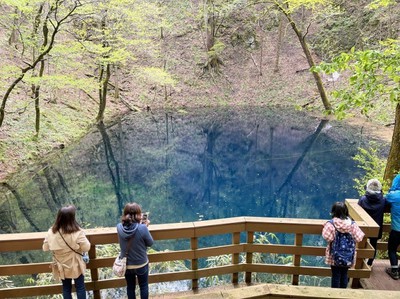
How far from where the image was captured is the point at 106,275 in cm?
610

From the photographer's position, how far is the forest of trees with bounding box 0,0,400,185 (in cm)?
1567

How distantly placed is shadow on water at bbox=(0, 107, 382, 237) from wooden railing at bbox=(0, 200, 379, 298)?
17.4 ft

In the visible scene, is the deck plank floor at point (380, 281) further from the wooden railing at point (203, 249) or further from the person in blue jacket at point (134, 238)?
the person in blue jacket at point (134, 238)

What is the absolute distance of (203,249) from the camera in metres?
3.72

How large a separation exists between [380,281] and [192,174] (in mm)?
11563

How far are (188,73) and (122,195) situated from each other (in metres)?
22.2

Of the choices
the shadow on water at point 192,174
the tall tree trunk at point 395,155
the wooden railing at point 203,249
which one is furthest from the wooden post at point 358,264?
the shadow on water at point 192,174

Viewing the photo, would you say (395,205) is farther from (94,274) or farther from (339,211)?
(94,274)

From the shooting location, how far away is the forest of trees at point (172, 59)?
15.7 metres

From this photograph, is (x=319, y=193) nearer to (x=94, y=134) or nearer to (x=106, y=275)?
(x=106, y=275)

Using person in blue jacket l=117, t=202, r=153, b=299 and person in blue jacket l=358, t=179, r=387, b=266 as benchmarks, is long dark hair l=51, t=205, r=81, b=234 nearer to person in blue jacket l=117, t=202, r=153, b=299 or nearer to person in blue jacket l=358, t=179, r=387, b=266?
person in blue jacket l=117, t=202, r=153, b=299

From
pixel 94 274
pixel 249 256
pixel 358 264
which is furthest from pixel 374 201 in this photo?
pixel 94 274

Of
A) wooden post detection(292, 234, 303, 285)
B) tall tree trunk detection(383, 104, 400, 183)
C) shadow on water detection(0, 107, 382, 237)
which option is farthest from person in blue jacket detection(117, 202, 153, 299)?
shadow on water detection(0, 107, 382, 237)

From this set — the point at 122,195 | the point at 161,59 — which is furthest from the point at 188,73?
the point at 122,195
